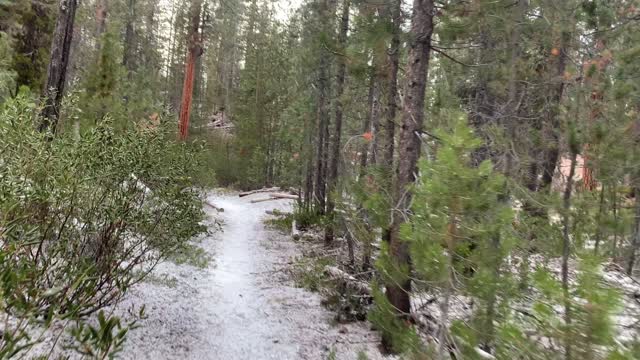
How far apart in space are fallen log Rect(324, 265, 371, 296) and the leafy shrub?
9.49ft

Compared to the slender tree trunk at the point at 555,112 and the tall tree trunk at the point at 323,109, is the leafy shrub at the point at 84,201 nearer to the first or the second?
the slender tree trunk at the point at 555,112

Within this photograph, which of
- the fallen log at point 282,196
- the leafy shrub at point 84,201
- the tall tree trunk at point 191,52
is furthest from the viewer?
the fallen log at point 282,196

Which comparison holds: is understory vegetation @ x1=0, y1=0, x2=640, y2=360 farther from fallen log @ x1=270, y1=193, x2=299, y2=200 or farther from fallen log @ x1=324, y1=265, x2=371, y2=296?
fallen log @ x1=270, y1=193, x2=299, y2=200

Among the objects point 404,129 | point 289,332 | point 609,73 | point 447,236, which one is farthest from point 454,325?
point 609,73

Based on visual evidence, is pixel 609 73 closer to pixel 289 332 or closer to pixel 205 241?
pixel 289 332

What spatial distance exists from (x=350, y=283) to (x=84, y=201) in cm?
437

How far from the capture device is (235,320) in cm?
646

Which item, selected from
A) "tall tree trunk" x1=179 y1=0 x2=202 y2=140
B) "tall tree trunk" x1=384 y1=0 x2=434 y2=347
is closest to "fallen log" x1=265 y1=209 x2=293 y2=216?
"tall tree trunk" x1=179 y1=0 x2=202 y2=140

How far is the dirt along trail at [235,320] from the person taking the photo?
541cm

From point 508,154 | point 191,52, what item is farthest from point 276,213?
point 508,154

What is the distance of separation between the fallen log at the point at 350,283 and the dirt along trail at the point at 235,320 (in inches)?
20.0

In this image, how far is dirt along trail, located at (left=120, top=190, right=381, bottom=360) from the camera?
5.41 meters

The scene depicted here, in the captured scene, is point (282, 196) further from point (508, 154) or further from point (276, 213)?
point (508, 154)

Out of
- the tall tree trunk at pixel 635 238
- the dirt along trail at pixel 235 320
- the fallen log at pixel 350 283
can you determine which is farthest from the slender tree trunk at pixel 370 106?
the tall tree trunk at pixel 635 238
